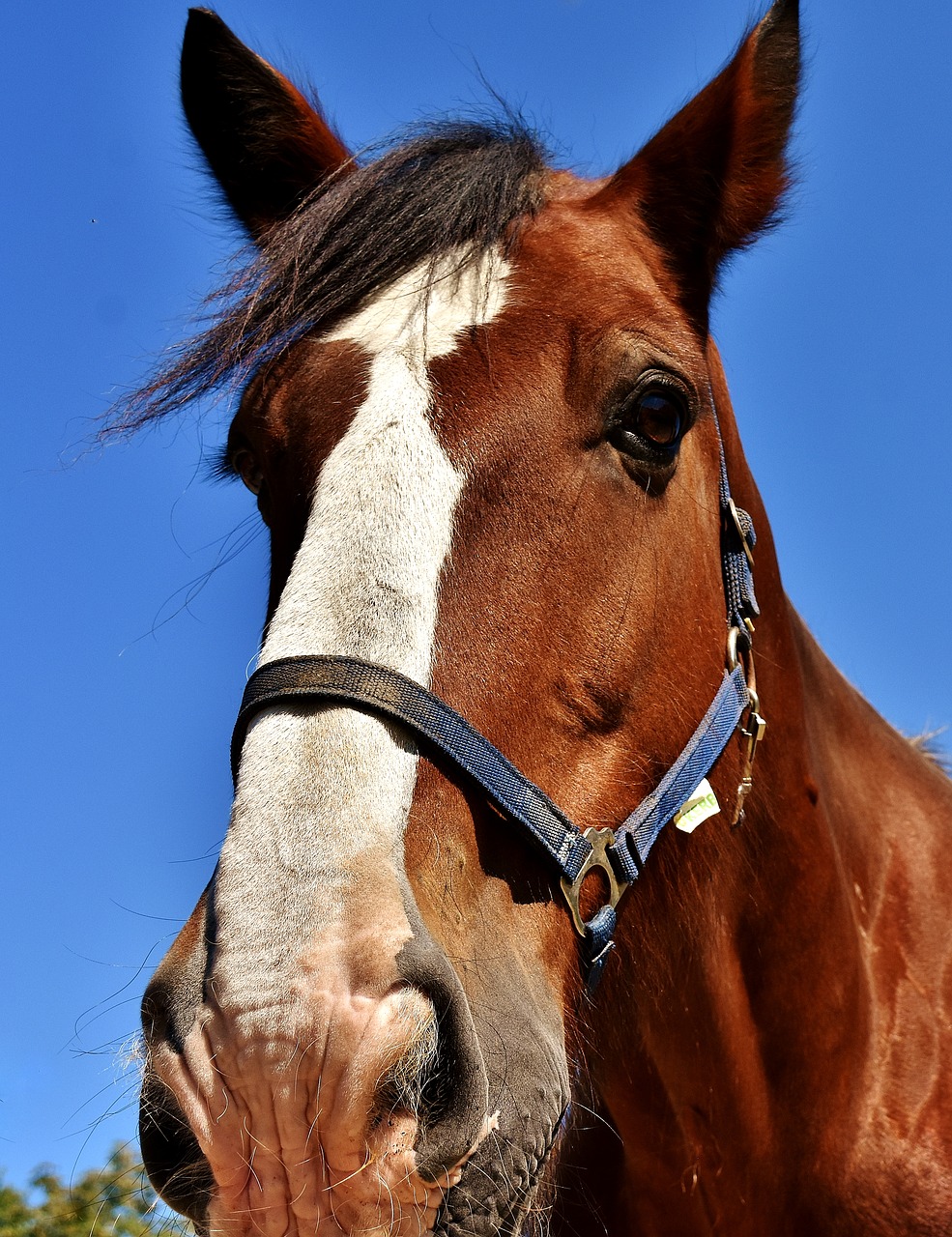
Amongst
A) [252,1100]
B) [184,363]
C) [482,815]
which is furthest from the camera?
[184,363]

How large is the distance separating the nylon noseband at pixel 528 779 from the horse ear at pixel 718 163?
32.1 inches

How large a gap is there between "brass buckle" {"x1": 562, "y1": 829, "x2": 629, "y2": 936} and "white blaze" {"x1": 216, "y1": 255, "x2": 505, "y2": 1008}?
19.1 inches

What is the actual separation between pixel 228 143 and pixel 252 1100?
2.95 meters

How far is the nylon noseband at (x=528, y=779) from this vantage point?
6.38ft

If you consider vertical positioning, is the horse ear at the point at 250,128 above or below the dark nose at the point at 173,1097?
above

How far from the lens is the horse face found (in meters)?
1.70

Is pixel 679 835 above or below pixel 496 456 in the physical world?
below

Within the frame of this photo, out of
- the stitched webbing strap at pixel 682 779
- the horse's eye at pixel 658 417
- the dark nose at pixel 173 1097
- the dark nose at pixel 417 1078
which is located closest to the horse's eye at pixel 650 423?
the horse's eye at pixel 658 417

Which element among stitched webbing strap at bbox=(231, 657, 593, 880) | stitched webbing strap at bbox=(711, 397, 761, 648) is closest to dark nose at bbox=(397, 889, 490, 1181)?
stitched webbing strap at bbox=(231, 657, 593, 880)

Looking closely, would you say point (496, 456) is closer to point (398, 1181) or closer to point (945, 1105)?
point (398, 1181)

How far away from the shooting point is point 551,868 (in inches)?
87.5

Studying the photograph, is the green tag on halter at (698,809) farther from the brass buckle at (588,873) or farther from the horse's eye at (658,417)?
the horse's eye at (658,417)

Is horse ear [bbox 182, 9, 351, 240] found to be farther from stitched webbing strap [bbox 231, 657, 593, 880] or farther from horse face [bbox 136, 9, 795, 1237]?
stitched webbing strap [bbox 231, 657, 593, 880]

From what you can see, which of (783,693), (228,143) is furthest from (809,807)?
(228,143)
